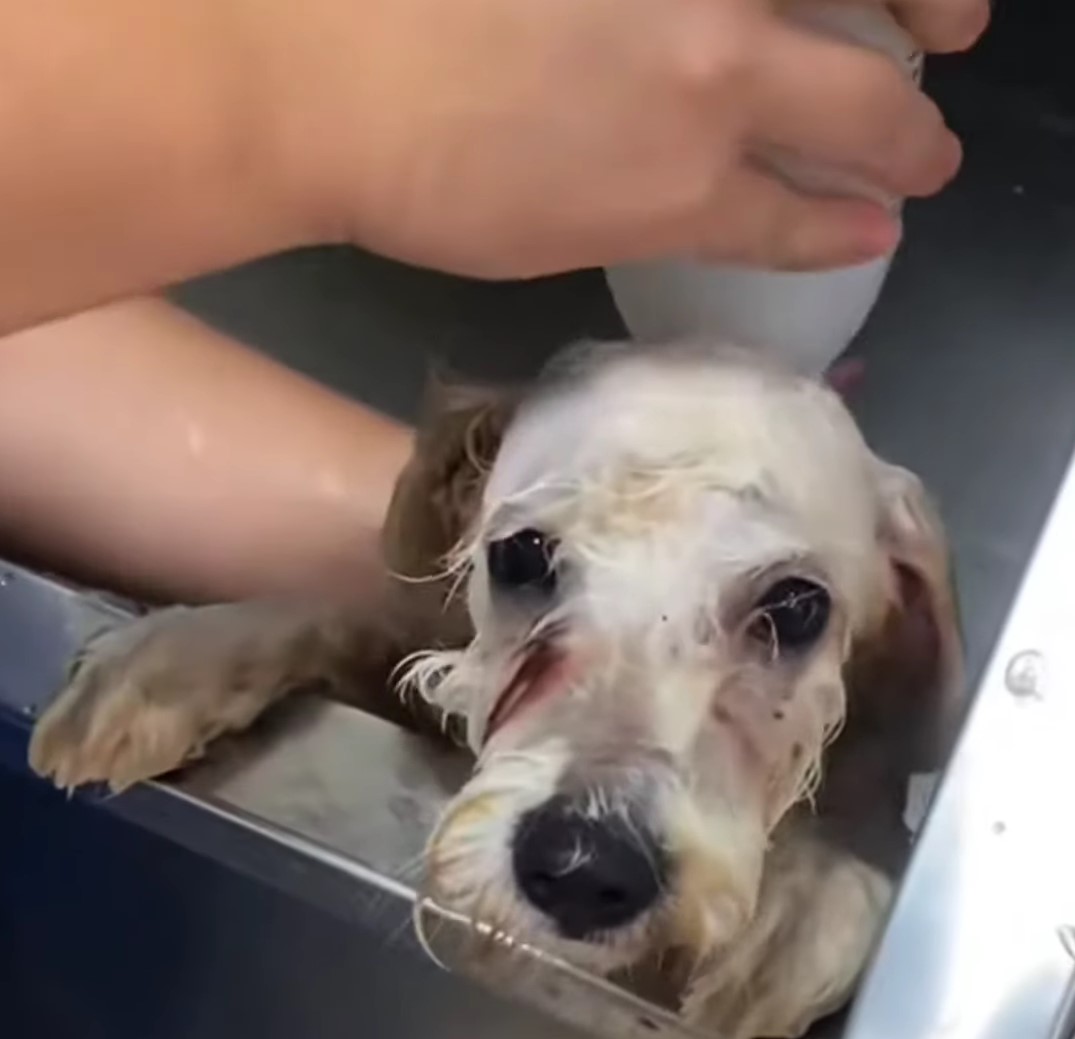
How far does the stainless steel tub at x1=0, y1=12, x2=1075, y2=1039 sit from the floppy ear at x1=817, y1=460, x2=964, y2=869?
1 cm

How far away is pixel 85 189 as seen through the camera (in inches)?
17.9

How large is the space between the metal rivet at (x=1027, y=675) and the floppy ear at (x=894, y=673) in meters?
0.12

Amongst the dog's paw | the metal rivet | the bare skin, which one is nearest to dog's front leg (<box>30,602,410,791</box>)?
the dog's paw

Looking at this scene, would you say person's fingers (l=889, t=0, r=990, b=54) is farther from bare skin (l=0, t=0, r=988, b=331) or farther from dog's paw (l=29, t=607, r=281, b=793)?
dog's paw (l=29, t=607, r=281, b=793)

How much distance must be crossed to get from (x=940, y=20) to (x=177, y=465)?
309mm

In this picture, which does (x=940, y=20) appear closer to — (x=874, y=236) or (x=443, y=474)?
(x=874, y=236)

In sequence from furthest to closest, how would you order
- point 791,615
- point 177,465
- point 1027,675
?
1. point 177,465
2. point 791,615
3. point 1027,675

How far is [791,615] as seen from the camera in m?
0.52

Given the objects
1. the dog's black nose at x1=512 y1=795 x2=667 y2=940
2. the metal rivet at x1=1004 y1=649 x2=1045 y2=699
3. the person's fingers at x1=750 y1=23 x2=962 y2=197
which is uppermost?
the person's fingers at x1=750 y1=23 x2=962 y2=197

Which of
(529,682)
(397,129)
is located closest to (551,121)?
(397,129)

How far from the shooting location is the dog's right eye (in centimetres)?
52

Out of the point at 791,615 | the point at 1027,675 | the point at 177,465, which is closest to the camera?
the point at 1027,675

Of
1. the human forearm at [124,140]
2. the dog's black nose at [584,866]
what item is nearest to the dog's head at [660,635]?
the dog's black nose at [584,866]

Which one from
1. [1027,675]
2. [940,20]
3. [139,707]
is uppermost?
[940,20]
